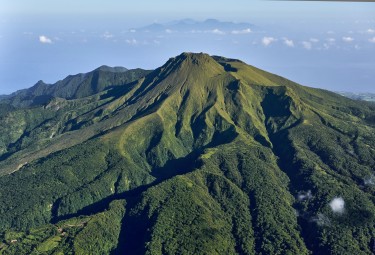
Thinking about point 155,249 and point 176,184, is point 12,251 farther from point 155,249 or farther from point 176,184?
point 176,184

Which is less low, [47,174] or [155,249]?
[155,249]

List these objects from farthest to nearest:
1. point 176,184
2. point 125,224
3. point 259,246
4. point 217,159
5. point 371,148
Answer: point 371,148, point 217,159, point 176,184, point 125,224, point 259,246

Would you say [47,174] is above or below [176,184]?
below

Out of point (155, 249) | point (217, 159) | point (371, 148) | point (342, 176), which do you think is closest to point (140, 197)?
point (155, 249)

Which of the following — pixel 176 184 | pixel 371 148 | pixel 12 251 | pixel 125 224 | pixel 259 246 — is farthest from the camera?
pixel 371 148

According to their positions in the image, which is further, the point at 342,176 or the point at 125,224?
the point at 342,176

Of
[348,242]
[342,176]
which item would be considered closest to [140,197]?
[348,242]

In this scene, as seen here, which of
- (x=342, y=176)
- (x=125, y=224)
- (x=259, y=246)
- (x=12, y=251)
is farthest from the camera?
(x=342, y=176)

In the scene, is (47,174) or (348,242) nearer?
(348,242)

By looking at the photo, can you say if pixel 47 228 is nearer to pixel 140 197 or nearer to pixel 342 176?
pixel 140 197
